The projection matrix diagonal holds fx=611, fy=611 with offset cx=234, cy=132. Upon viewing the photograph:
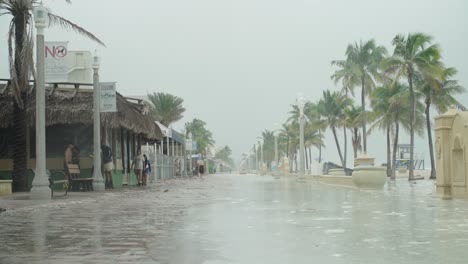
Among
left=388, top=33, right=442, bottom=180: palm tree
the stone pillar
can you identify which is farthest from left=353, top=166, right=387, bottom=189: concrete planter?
left=388, top=33, right=442, bottom=180: palm tree

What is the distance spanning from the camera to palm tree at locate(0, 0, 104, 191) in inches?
851

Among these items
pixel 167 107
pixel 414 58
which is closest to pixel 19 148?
pixel 414 58

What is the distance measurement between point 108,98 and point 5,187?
5.39 m

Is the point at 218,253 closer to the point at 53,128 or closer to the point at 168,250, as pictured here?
the point at 168,250

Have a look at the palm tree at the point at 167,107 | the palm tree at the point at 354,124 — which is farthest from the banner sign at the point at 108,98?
the palm tree at the point at 354,124

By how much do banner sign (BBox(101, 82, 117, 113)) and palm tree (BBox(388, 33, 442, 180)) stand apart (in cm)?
2971

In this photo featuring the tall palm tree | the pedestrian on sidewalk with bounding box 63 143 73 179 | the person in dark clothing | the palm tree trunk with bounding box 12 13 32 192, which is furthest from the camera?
the tall palm tree

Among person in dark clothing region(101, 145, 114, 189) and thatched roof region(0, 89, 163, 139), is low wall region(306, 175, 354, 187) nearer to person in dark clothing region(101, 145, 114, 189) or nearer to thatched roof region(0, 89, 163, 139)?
thatched roof region(0, 89, 163, 139)

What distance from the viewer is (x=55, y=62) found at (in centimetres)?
1903

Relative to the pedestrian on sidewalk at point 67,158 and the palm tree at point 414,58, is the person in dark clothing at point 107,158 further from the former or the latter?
the palm tree at point 414,58

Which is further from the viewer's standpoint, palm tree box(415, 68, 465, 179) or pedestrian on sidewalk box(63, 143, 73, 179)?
palm tree box(415, 68, 465, 179)

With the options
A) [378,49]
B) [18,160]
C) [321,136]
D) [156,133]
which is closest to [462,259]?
[18,160]

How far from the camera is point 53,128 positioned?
2667 centimetres

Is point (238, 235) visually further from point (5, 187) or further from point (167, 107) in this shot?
point (167, 107)
